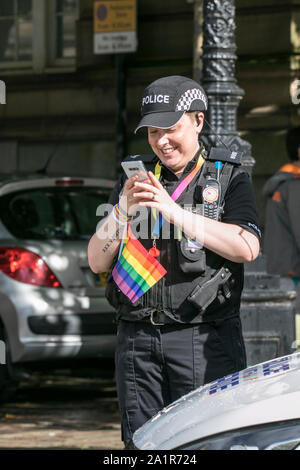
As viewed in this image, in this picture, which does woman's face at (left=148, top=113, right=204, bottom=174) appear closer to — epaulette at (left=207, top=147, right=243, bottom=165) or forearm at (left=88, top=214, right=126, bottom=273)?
epaulette at (left=207, top=147, right=243, bottom=165)

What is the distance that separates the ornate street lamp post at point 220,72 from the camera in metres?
6.63

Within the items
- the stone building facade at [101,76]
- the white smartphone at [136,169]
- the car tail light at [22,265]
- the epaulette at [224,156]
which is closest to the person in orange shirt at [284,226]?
the car tail light at [22,265]

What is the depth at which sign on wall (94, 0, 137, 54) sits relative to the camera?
1305 centimetres

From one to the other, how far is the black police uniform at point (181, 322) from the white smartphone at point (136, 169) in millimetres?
212

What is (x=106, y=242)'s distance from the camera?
412cm

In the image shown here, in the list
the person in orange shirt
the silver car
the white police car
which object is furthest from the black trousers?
the silver car

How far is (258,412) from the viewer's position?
3.15 meters

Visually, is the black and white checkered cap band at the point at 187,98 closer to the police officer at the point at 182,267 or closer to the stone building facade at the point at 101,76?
the police officer at the point at 182,267

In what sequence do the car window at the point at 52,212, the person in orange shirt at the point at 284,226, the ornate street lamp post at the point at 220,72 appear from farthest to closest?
the car window at the point at 52,212, the person in orange shirt at the point at 284,226, the ornate street lamp post at the point at 220,72

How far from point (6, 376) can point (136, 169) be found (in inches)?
176

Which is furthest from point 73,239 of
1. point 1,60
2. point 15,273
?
point 1,60

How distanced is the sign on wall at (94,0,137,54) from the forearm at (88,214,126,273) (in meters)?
9.02

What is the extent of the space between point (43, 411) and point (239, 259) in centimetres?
449

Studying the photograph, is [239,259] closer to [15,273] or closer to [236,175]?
[236,175]
